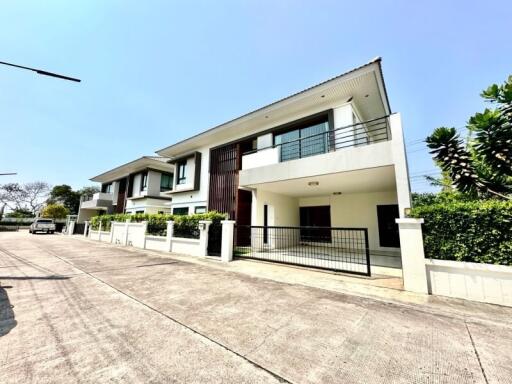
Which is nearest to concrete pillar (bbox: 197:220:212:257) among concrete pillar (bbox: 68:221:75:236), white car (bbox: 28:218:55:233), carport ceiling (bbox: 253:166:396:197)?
carport ceiling (bbox: 253:166:396:197)

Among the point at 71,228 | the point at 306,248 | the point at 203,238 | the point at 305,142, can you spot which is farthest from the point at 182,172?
the point at 71,228

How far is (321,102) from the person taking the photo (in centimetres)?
959

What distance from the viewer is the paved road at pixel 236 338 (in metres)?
2.12

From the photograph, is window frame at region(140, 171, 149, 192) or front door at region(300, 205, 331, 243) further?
window frame at region(140, 171, 149, 192)

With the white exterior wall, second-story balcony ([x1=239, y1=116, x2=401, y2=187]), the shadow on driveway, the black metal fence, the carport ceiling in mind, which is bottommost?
the shadow on driveway

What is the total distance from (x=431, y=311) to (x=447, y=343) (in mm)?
1222

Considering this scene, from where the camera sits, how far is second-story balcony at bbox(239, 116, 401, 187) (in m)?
6.69

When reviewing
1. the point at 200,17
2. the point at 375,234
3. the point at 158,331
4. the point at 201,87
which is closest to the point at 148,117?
the point at 201,87

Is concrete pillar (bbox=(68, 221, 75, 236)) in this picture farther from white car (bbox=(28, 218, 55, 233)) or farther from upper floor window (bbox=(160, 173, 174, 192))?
upper floor window (bbox=(160, 173, 174, 192))

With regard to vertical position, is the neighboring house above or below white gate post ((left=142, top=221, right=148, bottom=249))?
above

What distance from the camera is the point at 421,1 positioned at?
21.4ft

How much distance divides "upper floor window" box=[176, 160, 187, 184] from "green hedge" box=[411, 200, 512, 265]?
14.8 meters

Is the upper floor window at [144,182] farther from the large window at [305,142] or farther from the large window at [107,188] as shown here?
the large window at [305,142]

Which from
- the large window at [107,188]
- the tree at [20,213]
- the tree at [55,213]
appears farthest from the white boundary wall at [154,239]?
the tree at [20,213]
